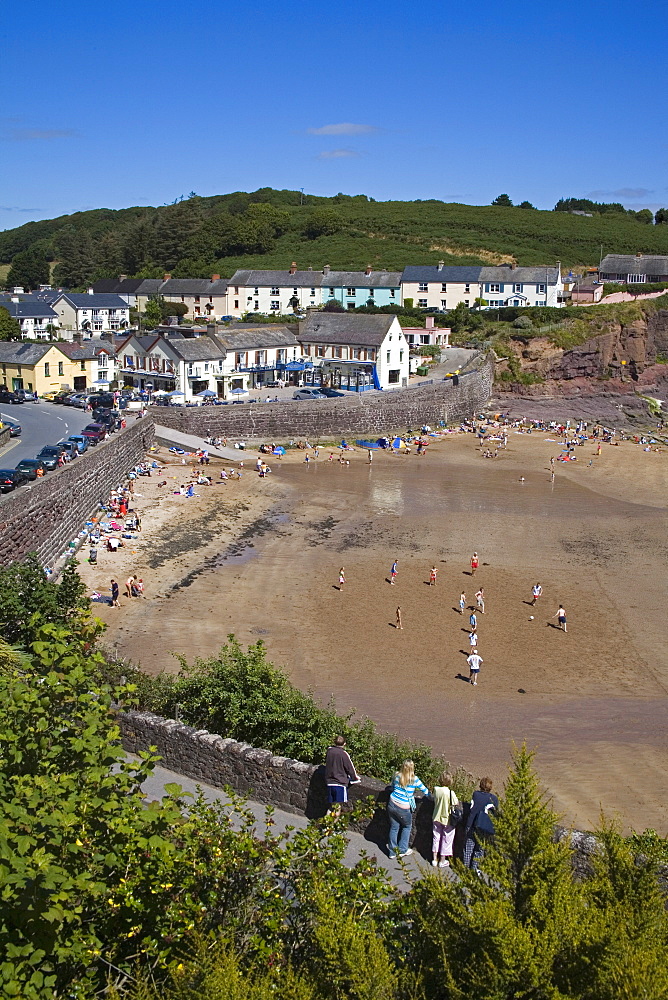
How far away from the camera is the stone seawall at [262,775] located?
948 centimetres

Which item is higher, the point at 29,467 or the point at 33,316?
the point at 33,316

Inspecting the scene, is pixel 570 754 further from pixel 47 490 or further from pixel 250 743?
pixel 47 490

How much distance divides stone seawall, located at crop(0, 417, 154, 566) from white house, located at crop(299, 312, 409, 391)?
71.6 ft

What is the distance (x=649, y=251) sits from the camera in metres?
113

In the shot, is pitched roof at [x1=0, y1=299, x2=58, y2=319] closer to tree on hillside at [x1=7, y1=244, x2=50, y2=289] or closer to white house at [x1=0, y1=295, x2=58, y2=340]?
white house at [x1=0, y1=295, x2=58, y2=340]

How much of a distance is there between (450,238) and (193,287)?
136 feet

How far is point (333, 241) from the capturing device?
108 metres

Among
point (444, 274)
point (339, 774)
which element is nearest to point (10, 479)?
point (339, 774)

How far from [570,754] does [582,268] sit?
315ft

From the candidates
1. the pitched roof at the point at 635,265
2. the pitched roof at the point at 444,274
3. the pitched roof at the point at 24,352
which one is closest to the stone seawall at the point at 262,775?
the pitched roof at the point at 24,352

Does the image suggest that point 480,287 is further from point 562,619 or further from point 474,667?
point 474,667

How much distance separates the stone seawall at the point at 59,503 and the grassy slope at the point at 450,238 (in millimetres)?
64016

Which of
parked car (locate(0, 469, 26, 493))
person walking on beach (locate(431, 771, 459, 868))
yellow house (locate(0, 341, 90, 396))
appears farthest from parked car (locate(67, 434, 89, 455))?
person walking on beach (locate(431, 771, 459, 868))

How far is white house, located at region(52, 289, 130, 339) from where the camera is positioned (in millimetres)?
→ 73438
